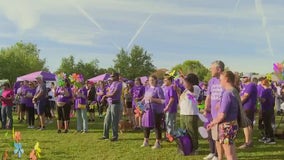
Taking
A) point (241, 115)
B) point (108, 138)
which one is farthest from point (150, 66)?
point (241, 115)

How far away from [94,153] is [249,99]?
12.4 ft

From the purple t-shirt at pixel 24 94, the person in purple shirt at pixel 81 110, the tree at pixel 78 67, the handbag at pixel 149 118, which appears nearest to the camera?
the handbag at pixel 149 118

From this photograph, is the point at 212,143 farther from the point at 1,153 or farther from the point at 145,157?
the point at 1,153

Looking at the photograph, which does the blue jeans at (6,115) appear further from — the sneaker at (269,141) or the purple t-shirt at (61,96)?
the sneaker at (269,141)

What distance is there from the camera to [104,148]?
9.36 meters

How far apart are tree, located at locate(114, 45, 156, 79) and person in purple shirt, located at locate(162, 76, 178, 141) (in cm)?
4678

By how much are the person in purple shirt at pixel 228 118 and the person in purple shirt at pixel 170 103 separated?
127 inches

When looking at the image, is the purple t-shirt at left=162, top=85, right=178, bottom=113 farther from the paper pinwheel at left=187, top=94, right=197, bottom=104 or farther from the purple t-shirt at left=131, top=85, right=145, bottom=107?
the purple t-shirt at left=131, top=85, right=145, bottom=107

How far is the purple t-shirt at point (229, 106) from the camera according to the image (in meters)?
5.75

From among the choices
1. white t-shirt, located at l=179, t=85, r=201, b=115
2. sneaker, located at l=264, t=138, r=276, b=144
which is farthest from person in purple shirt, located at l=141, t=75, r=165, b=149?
sneaker, located at l=264, t=138, r=276, b=144

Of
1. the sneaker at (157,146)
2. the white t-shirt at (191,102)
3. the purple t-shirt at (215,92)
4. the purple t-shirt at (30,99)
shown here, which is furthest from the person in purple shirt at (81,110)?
the purple t-shirt at (215,92)

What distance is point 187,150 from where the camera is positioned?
8.23m

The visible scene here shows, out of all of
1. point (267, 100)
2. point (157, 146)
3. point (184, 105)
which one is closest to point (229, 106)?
point (184, 105)

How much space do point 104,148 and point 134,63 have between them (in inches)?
1898
